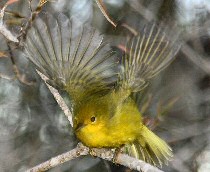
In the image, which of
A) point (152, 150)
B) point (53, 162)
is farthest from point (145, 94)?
point (53, 162)

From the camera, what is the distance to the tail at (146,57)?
3912 mm

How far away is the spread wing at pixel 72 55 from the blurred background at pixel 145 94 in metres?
1.40

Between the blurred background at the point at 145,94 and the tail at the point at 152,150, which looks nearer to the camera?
the tail at the point at 152,150

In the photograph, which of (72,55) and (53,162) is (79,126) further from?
(72,55)

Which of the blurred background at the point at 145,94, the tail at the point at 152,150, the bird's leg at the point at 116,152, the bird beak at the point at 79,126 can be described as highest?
the bird beak at the point at 79,126

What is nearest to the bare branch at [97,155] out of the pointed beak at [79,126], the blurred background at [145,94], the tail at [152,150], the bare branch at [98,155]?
the bare branch at [98,155]

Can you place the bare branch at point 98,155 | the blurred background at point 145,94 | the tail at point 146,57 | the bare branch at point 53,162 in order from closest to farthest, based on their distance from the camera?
the bare branch at point 98,155
the bare branch at point 53,162
the tail at point 146,57
the blurred background at point 145,94

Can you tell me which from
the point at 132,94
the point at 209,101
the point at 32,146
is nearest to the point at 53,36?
the point at 132,94

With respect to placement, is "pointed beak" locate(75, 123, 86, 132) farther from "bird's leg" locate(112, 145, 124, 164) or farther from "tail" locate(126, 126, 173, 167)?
"tail" locate(126, 126, 173, 167)

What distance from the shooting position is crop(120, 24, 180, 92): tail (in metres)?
3.91

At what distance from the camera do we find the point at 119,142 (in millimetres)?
3783

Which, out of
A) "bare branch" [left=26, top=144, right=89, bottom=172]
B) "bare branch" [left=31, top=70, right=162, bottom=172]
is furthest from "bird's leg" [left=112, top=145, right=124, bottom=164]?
"bare branch" [left=26, top=144, right=89, bottom=172]

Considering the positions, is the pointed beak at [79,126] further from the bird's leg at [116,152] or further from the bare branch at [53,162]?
the bird's leg at [116,152]

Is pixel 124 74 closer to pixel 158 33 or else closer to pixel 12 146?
pixel 158 33
